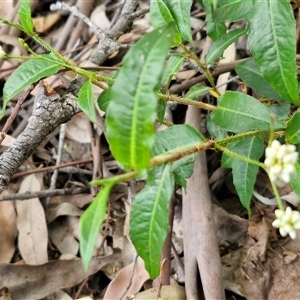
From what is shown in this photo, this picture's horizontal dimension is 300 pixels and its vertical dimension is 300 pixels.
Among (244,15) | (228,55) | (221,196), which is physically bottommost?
(221,196)

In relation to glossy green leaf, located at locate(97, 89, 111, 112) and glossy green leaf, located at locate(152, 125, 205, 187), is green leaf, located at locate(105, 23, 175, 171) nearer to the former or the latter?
glossy green leaf, located at locate(152, 125, 205, 187)

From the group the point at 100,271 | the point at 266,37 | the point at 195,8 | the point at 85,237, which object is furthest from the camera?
the point at 195,8

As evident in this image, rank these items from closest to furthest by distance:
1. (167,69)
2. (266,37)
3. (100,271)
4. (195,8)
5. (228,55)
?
(266,37), (167,69), (100,271), (228,55), (195,8)

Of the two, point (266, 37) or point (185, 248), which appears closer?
point (266, 37)

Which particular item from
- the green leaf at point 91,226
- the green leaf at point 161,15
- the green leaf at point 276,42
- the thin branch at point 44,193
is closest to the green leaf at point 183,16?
the green leaf at point 161,15

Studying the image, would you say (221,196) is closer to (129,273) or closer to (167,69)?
(129,273)

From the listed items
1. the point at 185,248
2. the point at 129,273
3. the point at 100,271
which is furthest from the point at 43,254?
the point at 185,248

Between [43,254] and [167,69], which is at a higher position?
[167,69]

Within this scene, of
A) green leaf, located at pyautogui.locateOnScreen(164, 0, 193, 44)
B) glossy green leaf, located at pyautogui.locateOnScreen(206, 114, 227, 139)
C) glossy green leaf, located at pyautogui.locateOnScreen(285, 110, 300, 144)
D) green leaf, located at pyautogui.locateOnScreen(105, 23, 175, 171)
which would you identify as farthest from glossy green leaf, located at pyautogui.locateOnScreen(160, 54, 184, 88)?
green leaf, located at pyautogui.locateOnScreen(105, 23, 175, 171)
